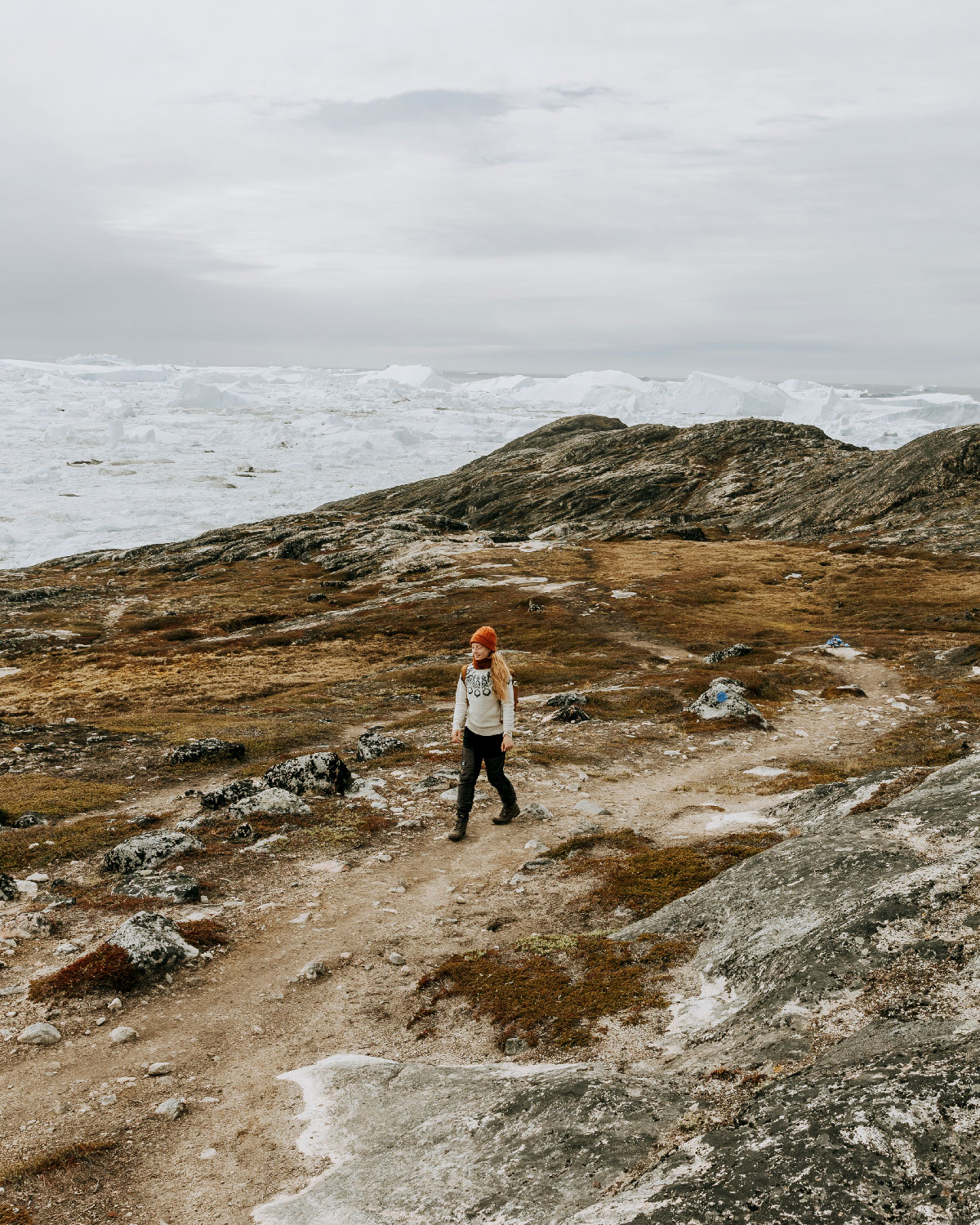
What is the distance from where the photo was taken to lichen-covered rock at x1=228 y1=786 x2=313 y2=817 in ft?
57.3

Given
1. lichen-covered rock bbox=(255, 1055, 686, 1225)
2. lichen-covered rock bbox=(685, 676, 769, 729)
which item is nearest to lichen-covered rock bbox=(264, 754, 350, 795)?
lichen-covered rock bbox=(255, 1055, 686, 1225)

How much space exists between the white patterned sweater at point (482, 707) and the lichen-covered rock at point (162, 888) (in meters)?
5.50

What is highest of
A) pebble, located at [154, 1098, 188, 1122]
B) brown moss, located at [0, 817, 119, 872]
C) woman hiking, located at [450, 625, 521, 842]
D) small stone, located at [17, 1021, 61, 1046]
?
woman hiking, located at [450, 625, 521, 842]

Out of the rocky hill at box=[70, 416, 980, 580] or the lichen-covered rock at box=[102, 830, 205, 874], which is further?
the rocky hill at box=[70, 416, 980, 580]

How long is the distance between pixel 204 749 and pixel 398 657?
28758 millimetres

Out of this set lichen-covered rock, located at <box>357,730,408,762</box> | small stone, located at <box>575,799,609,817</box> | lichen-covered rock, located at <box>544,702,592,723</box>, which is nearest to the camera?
small stone, located at <box>575,799,609,817</box>

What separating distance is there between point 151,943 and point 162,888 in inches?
109

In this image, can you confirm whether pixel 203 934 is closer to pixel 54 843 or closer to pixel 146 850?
pixel 146 850

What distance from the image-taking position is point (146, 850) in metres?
15.1

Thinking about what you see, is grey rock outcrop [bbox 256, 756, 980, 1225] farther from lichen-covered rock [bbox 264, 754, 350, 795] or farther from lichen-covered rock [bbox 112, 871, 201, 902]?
lichen-covered rock [bbox 264, 754, 350, 795]

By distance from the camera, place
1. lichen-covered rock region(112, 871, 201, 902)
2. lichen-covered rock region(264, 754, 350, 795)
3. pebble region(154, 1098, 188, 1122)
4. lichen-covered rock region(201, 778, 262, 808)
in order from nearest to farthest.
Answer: pebble region(154, 1098, 188, 1122), lichen-covered rock region(112, 871, 201, 902), lichen-covered rock region(201, 778, 262, 808), lichen-covered rock region(264, 754, 350, 795)

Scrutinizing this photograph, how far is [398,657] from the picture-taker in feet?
174

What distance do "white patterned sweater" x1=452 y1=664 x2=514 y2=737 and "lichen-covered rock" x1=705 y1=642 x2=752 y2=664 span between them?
28.5 metres

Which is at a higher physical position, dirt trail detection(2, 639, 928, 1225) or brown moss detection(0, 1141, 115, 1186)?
brown moss detection(0, 1141, 115, 1186)
